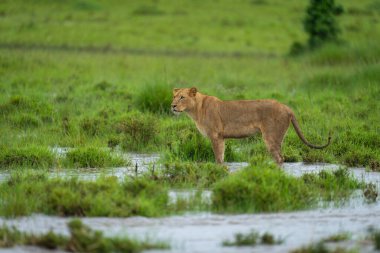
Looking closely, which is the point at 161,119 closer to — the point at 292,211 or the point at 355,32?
the point at 292,211

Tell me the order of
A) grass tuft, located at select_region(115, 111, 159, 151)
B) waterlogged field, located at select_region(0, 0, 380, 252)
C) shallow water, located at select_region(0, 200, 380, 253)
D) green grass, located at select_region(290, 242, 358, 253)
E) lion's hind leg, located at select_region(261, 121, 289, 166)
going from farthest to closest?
1. grass tuft, located at select_region(115, 111, 159, 151)
2. lion's hind leg, located at select_region(261, 121, 289, 166)
3. waterlogged field, located at select_region(0, 0, 380, 252)
4. shallow water, located at select_region(0, 200, 380, 253)
5. green grass, located at select_region(290, 242, 358, 253)

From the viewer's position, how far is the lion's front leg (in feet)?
33.3

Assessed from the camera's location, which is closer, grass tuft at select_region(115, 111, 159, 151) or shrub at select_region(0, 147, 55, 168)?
shrub at select_region(0, 147, 55, 168)

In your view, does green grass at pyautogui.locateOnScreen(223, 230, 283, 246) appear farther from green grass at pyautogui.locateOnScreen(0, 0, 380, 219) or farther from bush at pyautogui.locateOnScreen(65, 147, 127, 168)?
bush at pyautogui.locateOnScreen(65, 147, 127, 168)

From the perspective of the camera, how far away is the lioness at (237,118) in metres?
9.96

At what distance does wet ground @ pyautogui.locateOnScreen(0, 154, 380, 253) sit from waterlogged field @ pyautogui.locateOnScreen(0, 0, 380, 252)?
18 mm

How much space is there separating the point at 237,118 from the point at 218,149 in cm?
49

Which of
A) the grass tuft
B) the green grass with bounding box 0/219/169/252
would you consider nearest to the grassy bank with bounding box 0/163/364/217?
the green grass with bounding box 0/219/169/252

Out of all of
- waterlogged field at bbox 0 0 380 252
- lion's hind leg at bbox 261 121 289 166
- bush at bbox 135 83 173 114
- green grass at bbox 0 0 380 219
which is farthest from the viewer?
bush at bbox 135 83 173 114

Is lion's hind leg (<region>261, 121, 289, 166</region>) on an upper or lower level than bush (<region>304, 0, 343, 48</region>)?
lower

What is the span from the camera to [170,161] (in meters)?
9.77

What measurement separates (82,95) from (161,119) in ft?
11.0

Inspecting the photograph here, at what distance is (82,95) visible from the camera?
52.7 feet

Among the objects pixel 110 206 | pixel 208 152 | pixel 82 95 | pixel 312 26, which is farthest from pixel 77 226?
pixel 312 26
